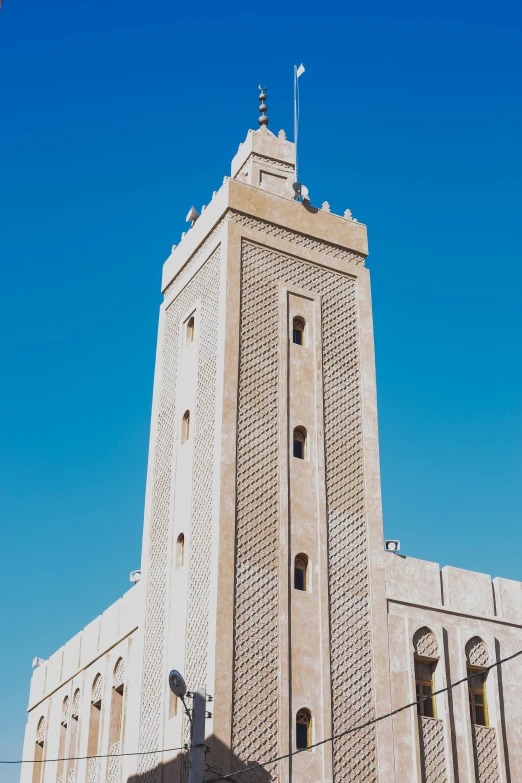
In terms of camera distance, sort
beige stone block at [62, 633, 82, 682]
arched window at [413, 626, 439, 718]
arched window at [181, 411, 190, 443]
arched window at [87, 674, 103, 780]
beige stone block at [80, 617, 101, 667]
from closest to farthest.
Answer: arched window at [413, 626, 439, 718], arched window at [181, 411, 190, 443], arched window at [87, 674, 103, 780], beige stone block at [80, 617, 101, 667], beige stone block at [62, 633, 82, 682]

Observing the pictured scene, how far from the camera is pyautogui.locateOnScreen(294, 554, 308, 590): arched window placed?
18.6 m

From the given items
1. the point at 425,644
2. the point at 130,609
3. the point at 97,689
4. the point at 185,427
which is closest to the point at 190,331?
the point at 185,427

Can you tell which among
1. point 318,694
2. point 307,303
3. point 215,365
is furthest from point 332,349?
point 318,694

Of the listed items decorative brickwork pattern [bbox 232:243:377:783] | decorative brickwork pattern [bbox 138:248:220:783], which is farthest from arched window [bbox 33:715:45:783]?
decorative brickwork pattern [bbox 232:243:377:783]

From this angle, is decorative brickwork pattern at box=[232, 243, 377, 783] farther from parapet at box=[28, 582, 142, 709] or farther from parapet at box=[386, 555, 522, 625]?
parapet at box=[28, 582, 142, 709]

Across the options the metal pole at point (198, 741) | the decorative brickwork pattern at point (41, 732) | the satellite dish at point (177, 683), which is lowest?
the metal pole at point (198, 741)

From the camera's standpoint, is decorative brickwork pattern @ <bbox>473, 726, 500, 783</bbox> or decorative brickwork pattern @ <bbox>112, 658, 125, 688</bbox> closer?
decorative brickwork pattern @ <bbox>473, 726, 500, 783</bbox>

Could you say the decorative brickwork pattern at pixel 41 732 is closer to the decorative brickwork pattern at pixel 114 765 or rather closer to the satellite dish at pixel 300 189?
the decorative brickwork pattern at pixel 114 765

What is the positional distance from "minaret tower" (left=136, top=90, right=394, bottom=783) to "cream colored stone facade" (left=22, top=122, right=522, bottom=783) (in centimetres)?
4

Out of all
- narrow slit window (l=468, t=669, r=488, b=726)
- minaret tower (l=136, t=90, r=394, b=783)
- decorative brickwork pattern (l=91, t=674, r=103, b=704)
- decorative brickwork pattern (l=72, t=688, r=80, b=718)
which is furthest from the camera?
decorative brickwork pattern (l=72, t=688, r=80, b=718)

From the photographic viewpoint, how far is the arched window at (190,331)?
72.1 feet

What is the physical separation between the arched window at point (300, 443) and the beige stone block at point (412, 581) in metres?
2.27

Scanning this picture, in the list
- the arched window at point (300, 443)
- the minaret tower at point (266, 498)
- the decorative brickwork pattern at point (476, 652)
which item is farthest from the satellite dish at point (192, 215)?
the decorative brickwork pattern at point (476, 652)

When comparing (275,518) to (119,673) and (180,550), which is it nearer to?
(180,550)
